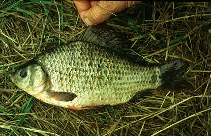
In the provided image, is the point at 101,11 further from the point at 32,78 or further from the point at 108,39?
the point at 32,78

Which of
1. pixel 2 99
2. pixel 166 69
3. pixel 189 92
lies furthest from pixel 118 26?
pixel 2 99

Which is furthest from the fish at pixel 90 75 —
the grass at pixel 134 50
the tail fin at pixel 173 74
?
the grass at pixel 134 50

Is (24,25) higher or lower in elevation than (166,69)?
higher

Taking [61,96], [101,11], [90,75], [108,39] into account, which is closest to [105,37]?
[108,39]

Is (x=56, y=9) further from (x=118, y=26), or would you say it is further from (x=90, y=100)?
(x=90, y=100)

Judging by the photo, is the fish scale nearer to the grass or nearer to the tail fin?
the tail fin

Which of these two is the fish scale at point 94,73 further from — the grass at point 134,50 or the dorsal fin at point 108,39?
the grass at point 134,50
